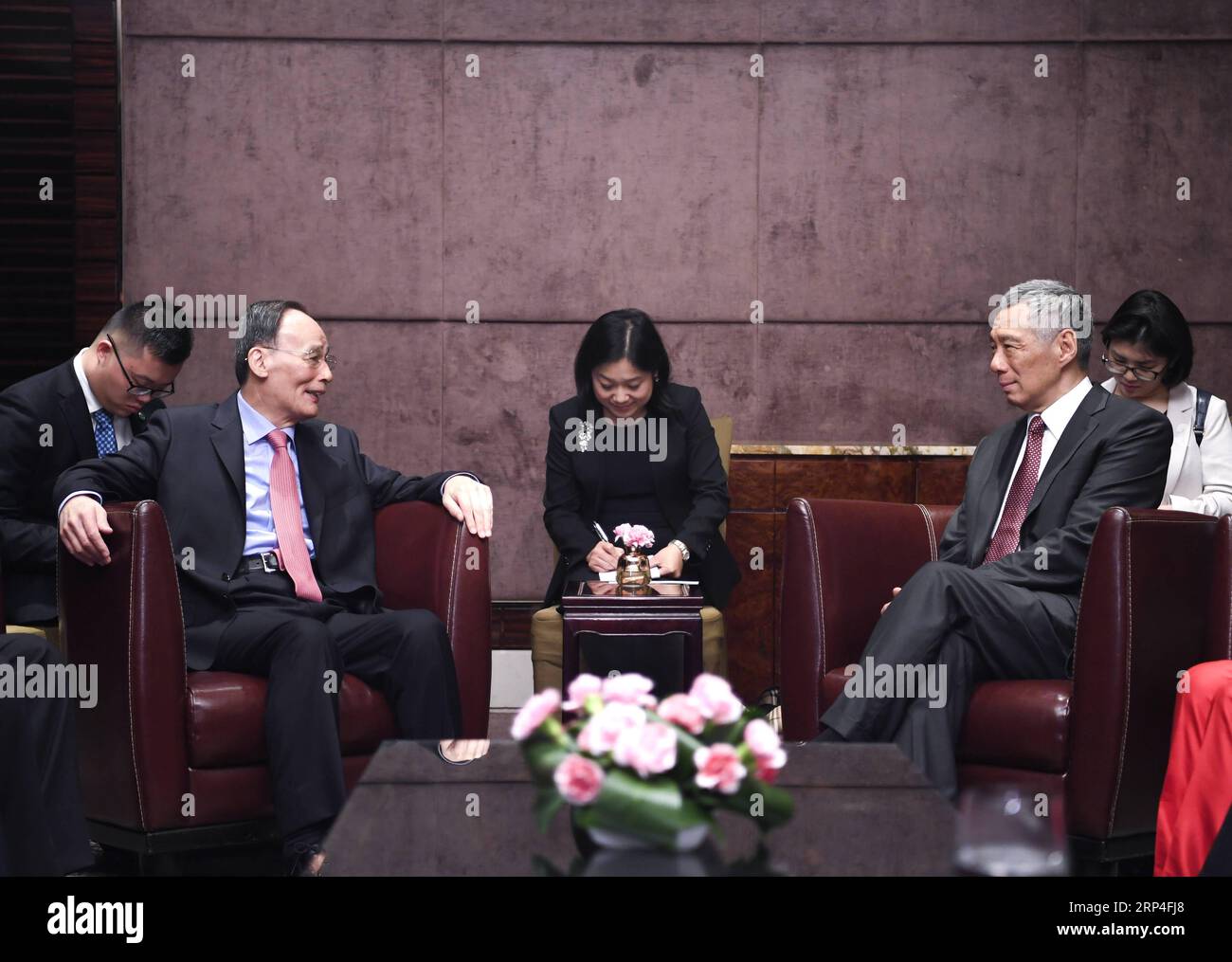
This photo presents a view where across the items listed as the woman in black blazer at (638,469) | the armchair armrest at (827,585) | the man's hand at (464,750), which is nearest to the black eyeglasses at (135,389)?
the woman in black blazer at (638,469)

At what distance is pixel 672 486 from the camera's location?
412cm

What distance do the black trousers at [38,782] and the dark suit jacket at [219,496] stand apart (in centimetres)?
49

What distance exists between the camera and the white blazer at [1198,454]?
13.0 feet

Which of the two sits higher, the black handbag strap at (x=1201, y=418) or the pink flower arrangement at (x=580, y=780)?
the black handbag strap at (x=1201, y=418)

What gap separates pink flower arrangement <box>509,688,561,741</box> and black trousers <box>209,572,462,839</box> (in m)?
1.19

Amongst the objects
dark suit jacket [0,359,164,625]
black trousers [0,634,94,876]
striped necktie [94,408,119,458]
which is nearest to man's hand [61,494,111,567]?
black trousers [0,634,94,876]

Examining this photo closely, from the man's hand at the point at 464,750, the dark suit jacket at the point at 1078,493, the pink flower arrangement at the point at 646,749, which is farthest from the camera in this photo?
the dark suit jacket at the point at 1078,493

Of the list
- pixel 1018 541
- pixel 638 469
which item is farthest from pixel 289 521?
pixel 1018 541

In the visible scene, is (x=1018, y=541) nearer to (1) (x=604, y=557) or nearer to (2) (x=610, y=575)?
(2) (x=610, y=575)

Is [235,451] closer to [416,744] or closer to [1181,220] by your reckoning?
[416,744]

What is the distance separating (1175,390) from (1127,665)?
1.57 m

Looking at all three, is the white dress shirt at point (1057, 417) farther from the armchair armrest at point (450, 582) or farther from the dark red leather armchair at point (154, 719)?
the dark red leather armchair at point (154, 719)

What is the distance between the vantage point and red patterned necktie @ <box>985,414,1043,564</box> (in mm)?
3410

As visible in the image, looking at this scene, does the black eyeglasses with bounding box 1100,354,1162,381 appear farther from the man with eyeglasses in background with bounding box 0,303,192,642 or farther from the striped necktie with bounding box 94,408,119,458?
the striped necktie with bounding box 94,408,119,458
